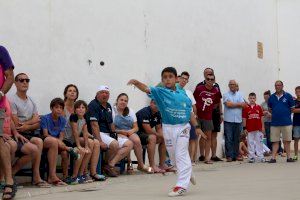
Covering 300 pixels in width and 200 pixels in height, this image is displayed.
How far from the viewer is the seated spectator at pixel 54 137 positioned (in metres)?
9.60

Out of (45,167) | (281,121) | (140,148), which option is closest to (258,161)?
(281,121)

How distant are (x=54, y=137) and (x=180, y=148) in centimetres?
222

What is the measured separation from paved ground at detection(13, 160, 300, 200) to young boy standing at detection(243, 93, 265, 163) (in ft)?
9.29

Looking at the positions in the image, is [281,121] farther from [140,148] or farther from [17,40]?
[17,40]

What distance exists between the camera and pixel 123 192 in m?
8.91

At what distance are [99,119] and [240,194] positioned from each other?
3982mm

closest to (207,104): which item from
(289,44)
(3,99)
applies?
(3,99)

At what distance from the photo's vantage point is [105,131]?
11586 millimetres

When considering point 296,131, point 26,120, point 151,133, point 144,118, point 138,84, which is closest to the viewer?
point 138,84

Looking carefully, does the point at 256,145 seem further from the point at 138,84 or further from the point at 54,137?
the point at 138,84

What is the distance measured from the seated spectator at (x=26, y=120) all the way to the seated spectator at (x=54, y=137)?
0.15m

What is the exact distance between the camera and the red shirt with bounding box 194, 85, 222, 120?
14812mm

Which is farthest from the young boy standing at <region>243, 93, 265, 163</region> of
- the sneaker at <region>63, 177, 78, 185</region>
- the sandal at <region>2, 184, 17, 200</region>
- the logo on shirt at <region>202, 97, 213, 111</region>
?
the sandal at <region>2, 184, 17, 200</region>

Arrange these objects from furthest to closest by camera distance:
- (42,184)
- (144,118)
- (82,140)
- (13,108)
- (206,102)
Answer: (206,102) → (144,118) → (82,140) → (13,108) → (42,184)
